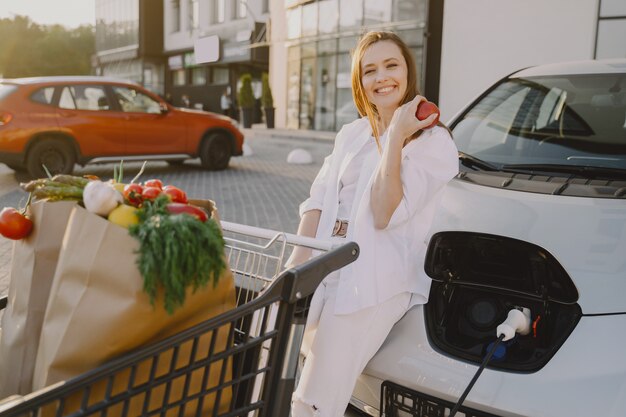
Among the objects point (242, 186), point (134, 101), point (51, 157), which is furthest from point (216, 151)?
point (51, 157)

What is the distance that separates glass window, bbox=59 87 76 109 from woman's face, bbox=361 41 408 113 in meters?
9.06

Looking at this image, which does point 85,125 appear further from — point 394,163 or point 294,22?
point 294,22

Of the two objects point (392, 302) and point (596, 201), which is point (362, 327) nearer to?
point (392, 302)

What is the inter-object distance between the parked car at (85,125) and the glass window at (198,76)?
85.4ft

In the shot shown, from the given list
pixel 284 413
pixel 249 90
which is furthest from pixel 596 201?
pixel 249 90

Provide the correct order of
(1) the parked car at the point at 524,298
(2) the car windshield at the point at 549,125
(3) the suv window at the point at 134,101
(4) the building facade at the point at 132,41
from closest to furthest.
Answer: (1) the parked car at the point at 524,298, (2) the car windshield at the point at 549,125, (3) the suv window at the point at 134,101, (4) the building facade at the point at 132,41

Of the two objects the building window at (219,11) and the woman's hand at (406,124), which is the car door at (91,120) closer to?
the woman's hand at (406,124)

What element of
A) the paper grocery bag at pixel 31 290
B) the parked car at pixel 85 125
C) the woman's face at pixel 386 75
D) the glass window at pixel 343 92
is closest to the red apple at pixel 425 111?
the woman's face at pixel 386 75

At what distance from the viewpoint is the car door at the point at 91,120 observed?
1012 centimetres

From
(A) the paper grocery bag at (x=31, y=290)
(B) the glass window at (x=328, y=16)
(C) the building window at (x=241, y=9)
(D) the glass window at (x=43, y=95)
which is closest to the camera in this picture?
(A) the paper grocery bag at (x=31, y=290)

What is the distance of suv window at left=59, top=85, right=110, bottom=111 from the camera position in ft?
33.3

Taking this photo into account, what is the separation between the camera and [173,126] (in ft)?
37.6

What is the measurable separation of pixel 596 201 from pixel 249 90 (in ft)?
76.6

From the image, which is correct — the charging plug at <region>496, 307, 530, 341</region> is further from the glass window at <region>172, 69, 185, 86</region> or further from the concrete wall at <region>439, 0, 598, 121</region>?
the glass window at <region>172, 69, 185, 86</region>
